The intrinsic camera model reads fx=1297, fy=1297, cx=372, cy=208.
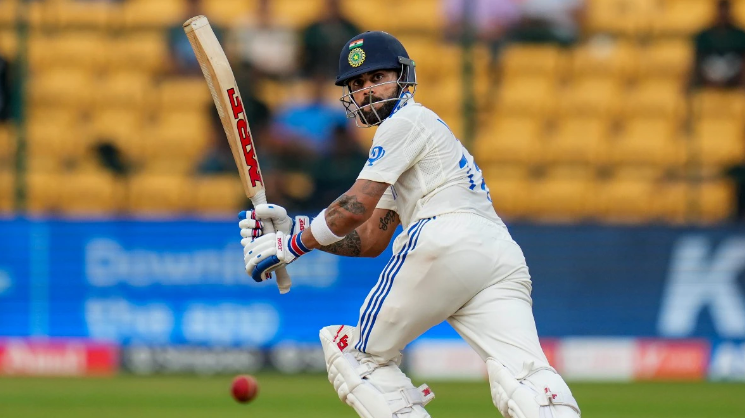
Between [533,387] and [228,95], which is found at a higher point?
[228,95]

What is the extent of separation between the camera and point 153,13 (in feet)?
36.1

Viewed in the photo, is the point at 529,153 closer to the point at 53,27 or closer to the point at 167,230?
the point at 167,230

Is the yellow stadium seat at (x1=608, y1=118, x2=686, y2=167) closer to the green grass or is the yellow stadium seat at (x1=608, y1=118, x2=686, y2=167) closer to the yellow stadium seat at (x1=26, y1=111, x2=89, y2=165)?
the green grass

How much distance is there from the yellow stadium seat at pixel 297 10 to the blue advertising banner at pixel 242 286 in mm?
2069

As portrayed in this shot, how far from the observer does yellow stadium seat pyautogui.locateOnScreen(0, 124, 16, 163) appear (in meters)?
9.94

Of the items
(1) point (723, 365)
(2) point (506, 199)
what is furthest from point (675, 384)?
(2) point (506, 199)

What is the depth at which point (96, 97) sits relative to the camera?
35.1ft

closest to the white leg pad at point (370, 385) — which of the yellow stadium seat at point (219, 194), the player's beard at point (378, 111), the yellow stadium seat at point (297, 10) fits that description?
the player's beard at point (378, 111)

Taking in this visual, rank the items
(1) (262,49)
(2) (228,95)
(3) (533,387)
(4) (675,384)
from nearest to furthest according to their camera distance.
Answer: (3) (533,387) < (2) (228,95) < (4) (675,384) < (1) (262,49)

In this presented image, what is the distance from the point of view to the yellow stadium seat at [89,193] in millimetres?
10047

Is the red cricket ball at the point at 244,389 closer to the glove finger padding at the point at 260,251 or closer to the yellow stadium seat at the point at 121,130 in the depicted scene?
the glove finger padding at the point at 260,251

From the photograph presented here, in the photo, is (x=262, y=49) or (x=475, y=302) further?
(x=262, y=49)


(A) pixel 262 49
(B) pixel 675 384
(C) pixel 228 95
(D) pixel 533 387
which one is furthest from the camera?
(A) pixel 262 49

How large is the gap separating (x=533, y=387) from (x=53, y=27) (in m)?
7.17
